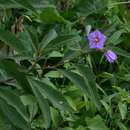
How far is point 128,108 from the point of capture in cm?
259

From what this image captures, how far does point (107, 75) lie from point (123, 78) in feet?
0.32

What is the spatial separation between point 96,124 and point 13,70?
1085mm

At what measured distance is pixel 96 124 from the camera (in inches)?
94.4

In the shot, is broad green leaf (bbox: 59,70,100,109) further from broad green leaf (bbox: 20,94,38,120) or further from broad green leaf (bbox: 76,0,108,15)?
broad green leaf (bbox: 76,0,108,15)

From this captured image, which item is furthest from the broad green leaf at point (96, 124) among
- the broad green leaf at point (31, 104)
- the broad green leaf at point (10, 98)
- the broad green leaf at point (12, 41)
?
the broad green leaf at point (12, 41)

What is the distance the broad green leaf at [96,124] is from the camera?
2.37 m

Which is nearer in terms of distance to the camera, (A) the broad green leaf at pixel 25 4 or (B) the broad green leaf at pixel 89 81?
(A) the broad green leaf at pixel 25 4

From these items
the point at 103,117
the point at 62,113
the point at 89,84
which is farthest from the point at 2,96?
the point at 103,117

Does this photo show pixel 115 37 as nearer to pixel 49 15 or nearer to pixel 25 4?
pixel 49 15

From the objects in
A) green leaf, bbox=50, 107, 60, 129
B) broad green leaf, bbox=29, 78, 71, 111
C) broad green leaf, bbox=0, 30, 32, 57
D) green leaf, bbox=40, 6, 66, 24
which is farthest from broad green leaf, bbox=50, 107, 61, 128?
broad green leaf, bbox=0, 30, 32, 57

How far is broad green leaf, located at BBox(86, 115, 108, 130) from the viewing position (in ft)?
7.78

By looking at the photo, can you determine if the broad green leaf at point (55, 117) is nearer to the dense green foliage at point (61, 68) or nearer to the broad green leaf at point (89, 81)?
the dense green foliage at point (61, 68)

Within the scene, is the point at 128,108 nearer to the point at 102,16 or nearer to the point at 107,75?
the point at 107,75

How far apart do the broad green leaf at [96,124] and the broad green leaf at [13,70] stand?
930mm
